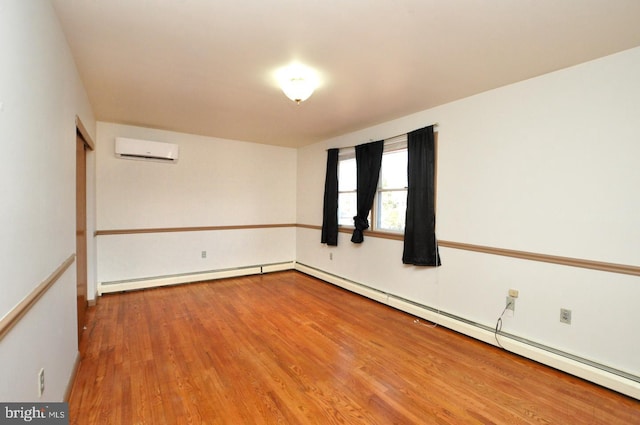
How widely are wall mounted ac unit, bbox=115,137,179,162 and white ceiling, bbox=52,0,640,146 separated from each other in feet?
2.74

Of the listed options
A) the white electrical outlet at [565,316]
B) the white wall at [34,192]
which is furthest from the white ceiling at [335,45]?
the white electrical outlet at [565,316]

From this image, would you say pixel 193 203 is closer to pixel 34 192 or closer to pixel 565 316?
pixel 34 192

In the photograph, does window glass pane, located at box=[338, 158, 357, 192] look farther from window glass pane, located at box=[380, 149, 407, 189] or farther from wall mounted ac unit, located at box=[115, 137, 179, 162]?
wall mounted ac unit, located at box=[115, 137, 179, 162]

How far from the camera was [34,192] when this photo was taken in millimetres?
1356

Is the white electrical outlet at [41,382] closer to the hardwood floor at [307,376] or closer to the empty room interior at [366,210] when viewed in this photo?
the empty room interior at [366,210]

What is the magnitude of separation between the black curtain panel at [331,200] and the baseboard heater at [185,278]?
1256 mm

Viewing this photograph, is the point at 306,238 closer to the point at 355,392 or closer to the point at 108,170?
the point at 108,170

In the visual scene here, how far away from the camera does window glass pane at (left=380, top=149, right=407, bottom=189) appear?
370 centimetres

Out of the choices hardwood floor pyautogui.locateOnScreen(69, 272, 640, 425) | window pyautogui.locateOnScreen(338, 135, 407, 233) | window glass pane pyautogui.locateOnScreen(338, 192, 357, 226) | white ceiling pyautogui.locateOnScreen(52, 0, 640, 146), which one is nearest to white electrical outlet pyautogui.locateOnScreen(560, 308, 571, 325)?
hardwood floor pyautogui.locateOnScreen(69, 272, 640, 425)

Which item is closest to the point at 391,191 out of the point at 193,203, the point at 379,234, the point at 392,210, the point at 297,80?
the point at 392,210

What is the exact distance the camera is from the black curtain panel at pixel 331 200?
4.63 meters

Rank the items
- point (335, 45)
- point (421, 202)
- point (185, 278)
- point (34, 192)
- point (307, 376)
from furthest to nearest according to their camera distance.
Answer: point (185, 278) < point (421, 202) < point (307, 376) < point (335, 45) < point (34, 192)

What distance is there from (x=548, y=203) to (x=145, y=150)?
4721 mm

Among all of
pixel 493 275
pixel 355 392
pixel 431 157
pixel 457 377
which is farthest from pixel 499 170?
pixel 355 392
